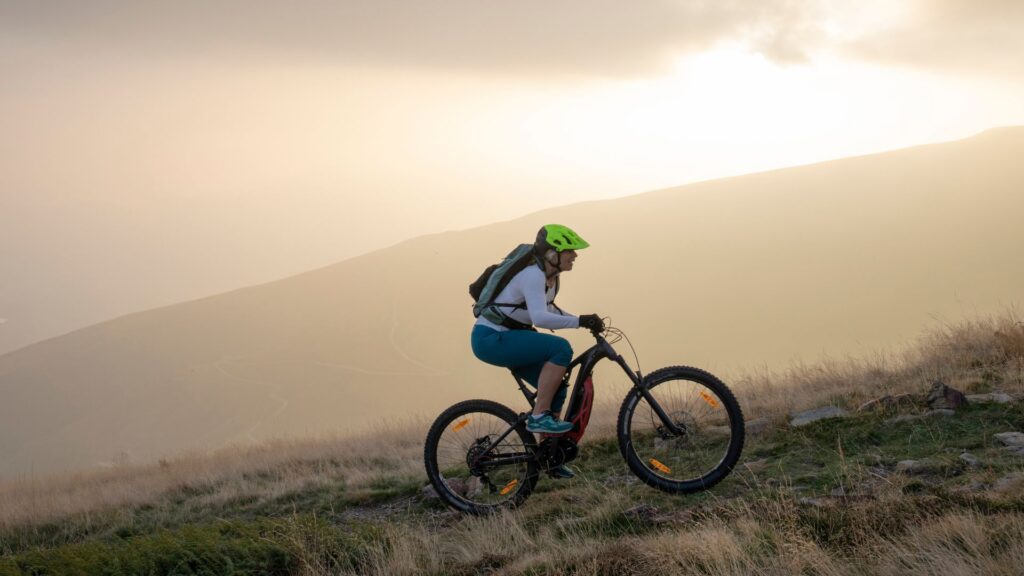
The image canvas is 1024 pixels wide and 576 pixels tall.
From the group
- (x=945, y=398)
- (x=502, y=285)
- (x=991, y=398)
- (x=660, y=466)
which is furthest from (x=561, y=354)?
(x=991, y=398)

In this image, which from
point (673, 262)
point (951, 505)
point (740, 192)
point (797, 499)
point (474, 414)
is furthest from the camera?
point (740, 192)

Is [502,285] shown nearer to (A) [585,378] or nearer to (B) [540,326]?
(B) [540,326]

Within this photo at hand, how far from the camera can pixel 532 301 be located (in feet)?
20.5

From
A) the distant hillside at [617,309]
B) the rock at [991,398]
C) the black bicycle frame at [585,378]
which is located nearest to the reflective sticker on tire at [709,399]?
the black bicycle frame at [585,378]

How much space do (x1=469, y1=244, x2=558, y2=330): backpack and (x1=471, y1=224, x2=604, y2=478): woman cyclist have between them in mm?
18

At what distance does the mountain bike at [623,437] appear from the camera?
20.2 ft

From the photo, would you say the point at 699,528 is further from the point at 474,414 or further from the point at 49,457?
the point at 49,457

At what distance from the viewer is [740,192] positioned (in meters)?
87.9

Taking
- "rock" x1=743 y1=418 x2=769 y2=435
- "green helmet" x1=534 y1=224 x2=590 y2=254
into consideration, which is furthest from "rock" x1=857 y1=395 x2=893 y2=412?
"green helmet" x1=534 y1=224 x2=590 y2=254

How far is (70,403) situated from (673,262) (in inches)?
2297

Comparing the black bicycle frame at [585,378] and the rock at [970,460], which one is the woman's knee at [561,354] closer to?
the black bicycle frame at [585,378]

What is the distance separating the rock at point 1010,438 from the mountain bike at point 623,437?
2.13 m

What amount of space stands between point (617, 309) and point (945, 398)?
2471 inches

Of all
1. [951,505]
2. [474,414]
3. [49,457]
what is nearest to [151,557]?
[474,414]
